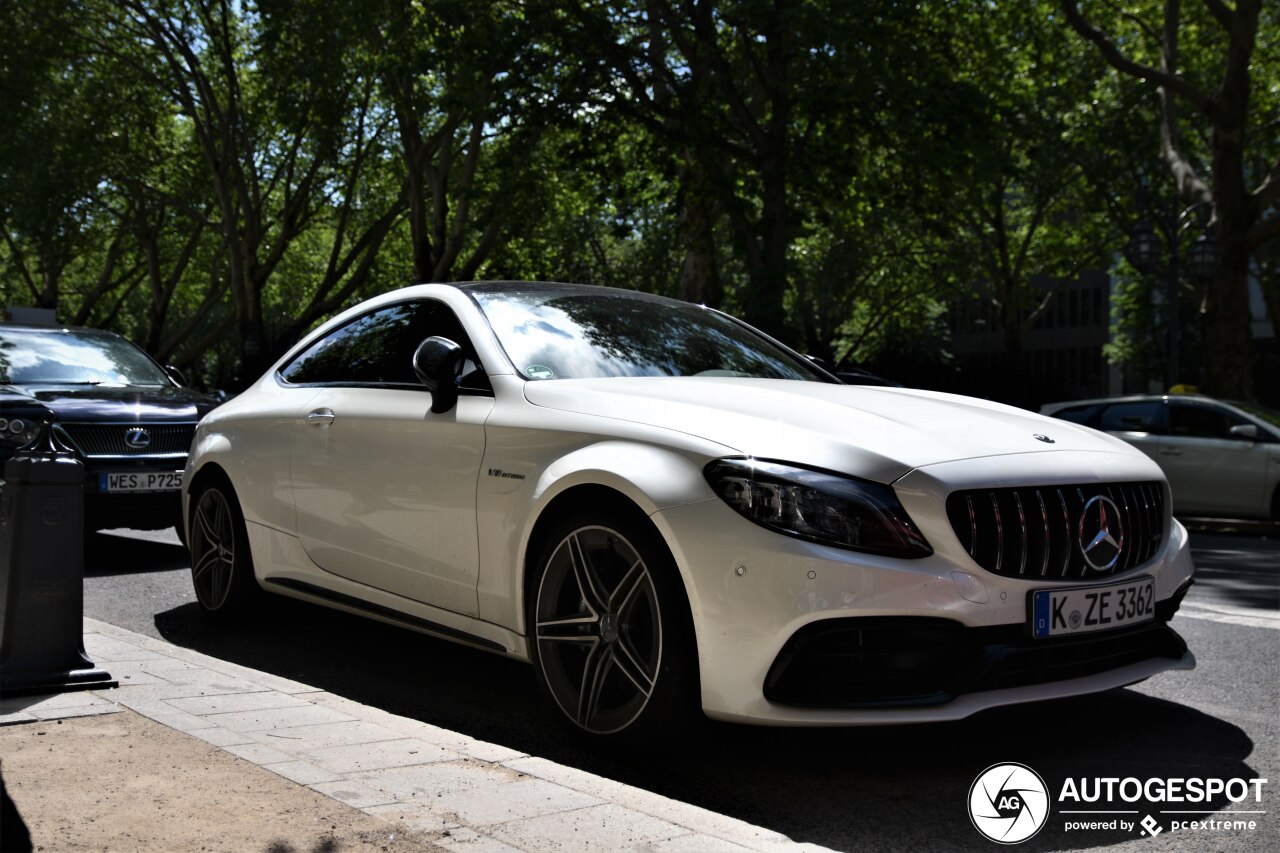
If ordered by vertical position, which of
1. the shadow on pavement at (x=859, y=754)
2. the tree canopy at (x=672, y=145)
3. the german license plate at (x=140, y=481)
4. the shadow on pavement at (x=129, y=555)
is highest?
the tree canopy at (x=672, y=145)

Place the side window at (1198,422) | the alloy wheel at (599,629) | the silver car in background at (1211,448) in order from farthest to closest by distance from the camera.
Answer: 1. the side window at (1198,422)
2. the silver car in background at (1211,448)
3. the alloy wheel at (599,629)

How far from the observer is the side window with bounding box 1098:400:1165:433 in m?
15.3

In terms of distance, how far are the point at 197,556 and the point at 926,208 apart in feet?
56.9

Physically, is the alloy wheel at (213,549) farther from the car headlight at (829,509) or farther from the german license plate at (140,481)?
the car headlight at (829,509)

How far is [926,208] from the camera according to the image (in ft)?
72.0

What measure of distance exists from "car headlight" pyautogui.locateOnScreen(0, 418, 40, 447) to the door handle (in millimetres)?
3890

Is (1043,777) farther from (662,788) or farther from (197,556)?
(197,556)

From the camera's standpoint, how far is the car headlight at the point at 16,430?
862 cm

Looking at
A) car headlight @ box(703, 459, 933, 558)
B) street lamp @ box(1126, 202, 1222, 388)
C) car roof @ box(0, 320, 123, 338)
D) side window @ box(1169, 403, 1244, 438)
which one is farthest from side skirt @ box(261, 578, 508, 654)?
street lamp @ box(1126, 202, 1222, 388)

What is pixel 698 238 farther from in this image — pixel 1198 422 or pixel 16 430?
pixel 16 430

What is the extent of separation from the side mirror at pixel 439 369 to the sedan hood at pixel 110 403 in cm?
510

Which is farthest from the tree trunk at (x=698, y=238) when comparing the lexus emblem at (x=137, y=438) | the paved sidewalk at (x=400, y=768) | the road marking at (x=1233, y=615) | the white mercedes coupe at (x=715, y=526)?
the paved sidewalk at (x=400, y=768)

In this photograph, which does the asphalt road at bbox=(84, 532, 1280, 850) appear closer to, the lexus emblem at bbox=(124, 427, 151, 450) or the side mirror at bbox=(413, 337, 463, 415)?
the side mirror at bbox=(413, 337, 463, 415)

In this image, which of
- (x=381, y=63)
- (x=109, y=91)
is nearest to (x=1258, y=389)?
(x=381, y=63)
